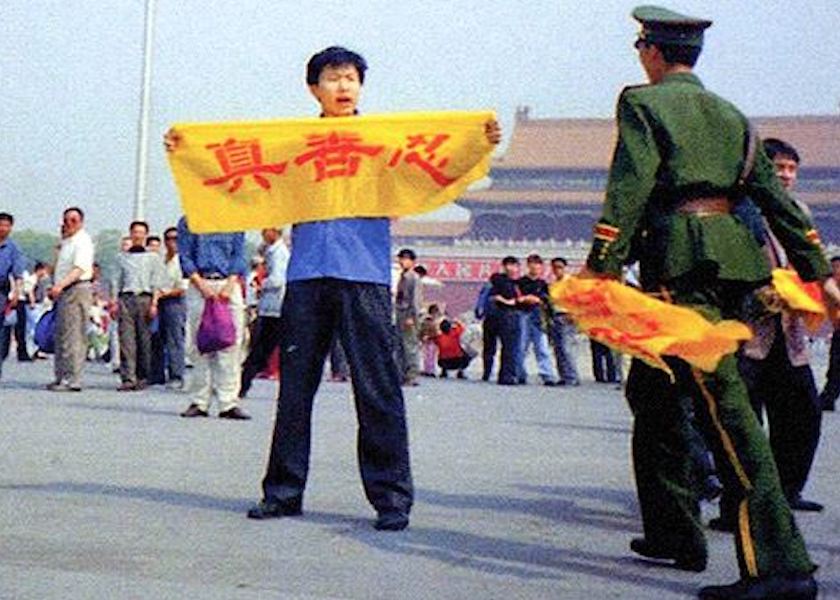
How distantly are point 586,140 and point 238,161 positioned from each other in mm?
60032

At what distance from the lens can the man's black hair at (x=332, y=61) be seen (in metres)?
5.12

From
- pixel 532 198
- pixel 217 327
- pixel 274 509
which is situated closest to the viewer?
pixel 274 509

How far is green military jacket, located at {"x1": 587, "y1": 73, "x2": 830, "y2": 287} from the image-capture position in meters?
4.01

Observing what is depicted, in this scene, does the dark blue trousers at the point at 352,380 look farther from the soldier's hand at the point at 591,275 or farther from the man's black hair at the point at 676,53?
the man's black hair at the point at 676,53

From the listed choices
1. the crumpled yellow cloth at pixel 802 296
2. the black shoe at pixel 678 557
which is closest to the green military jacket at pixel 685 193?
the crumpled yellow cloth at pixel 802 296

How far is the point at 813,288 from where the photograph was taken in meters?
4.63

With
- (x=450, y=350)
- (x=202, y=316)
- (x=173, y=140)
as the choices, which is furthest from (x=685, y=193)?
(x=450, y=350)

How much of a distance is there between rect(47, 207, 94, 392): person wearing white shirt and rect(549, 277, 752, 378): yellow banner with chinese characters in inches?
329

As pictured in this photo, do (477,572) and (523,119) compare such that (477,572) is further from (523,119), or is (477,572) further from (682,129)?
(523,119)

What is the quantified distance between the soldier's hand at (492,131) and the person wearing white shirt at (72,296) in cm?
740

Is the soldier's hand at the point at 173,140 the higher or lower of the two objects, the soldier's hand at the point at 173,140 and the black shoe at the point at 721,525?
the higher

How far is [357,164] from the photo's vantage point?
16.8ft

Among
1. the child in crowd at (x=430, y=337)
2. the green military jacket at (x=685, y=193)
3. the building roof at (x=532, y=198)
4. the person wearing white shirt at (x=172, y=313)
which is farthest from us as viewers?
the building roof at (x=532, y=198)

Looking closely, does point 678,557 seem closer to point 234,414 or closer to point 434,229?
point 234,414
